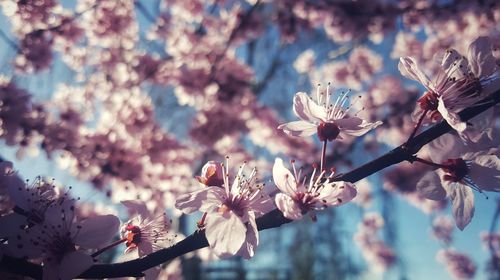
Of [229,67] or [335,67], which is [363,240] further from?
[229,67]

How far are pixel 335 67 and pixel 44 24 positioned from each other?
641cm

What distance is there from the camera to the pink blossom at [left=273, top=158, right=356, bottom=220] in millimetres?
1001

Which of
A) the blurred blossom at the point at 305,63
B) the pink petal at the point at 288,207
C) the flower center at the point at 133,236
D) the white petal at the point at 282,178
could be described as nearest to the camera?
the pink petal at the point at 288,207

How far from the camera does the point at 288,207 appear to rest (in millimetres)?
987

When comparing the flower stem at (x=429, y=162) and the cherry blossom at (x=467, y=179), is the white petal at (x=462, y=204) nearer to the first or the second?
the cherry blossom at (x=467, y=179)

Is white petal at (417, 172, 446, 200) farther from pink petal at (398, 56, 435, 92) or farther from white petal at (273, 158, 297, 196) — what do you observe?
white petal at (273, 158, 297, 196)

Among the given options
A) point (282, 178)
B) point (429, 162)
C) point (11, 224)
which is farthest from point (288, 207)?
point (11, 224)

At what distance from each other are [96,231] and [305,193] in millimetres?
625

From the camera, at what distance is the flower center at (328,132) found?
1.15m

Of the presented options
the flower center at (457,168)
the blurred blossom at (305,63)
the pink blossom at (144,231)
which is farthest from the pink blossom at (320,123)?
the blurred blossom at (305,63)

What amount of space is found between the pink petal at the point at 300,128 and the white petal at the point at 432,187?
424 mm

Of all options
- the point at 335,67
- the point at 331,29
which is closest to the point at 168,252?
the point at 331,29

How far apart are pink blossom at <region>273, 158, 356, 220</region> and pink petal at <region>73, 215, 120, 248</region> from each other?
51cm

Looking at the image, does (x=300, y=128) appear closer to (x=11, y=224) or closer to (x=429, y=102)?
(x=429, y=102)
